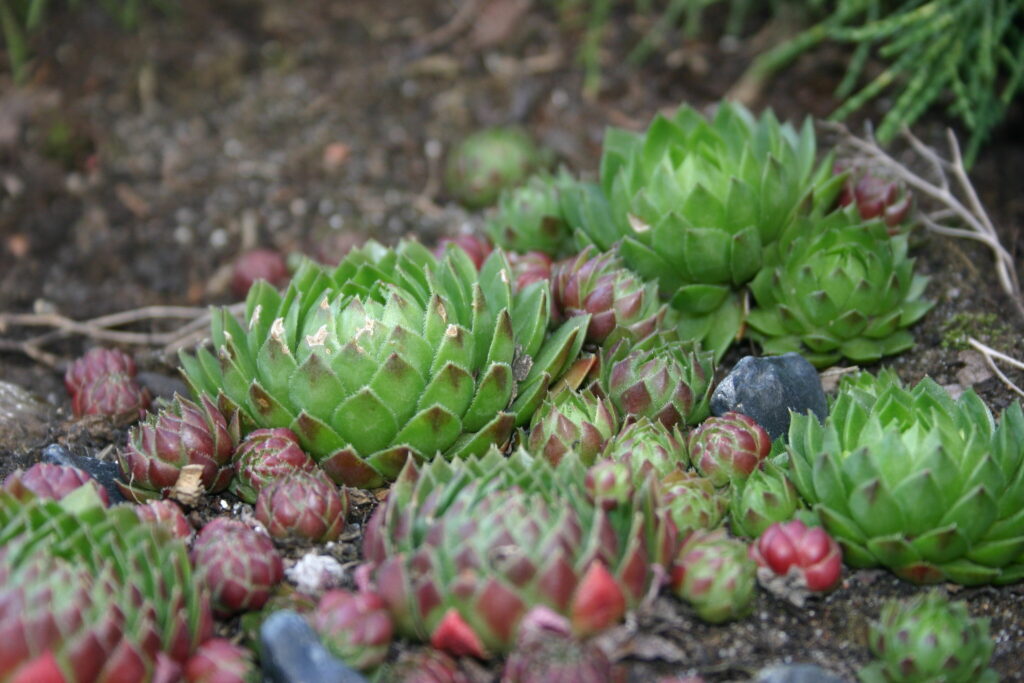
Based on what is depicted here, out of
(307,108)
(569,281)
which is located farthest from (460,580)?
(307,108)

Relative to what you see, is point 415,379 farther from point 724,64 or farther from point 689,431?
point 724,64

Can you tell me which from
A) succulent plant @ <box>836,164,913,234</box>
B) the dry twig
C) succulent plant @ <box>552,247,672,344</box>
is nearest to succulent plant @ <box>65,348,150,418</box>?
succulent plant @ <box>552,247,672,344</box>

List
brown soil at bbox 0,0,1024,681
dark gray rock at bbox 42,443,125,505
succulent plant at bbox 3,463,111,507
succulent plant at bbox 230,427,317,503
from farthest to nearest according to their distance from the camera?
brown soil at bbox 0,0,1024,681 < dark gray rock at bbox 42,443,125,505 < succulent plant at bbox 230,427,317,503 < succulent plant at bbox 3,463,111,507

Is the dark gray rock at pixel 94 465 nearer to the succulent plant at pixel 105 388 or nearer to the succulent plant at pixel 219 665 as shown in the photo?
the succulent plant at pixel 105 388

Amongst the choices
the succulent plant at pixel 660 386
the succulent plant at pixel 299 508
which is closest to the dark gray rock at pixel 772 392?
the succulent plant at pixel 660 386

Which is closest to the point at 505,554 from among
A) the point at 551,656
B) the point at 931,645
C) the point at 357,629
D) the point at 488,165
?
the point at 551,656

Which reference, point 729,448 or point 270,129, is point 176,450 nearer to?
point 729,448

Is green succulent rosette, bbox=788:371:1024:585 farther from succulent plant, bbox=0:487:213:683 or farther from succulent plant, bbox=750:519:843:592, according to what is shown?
succulent plant, bbox=0:487:213:683
